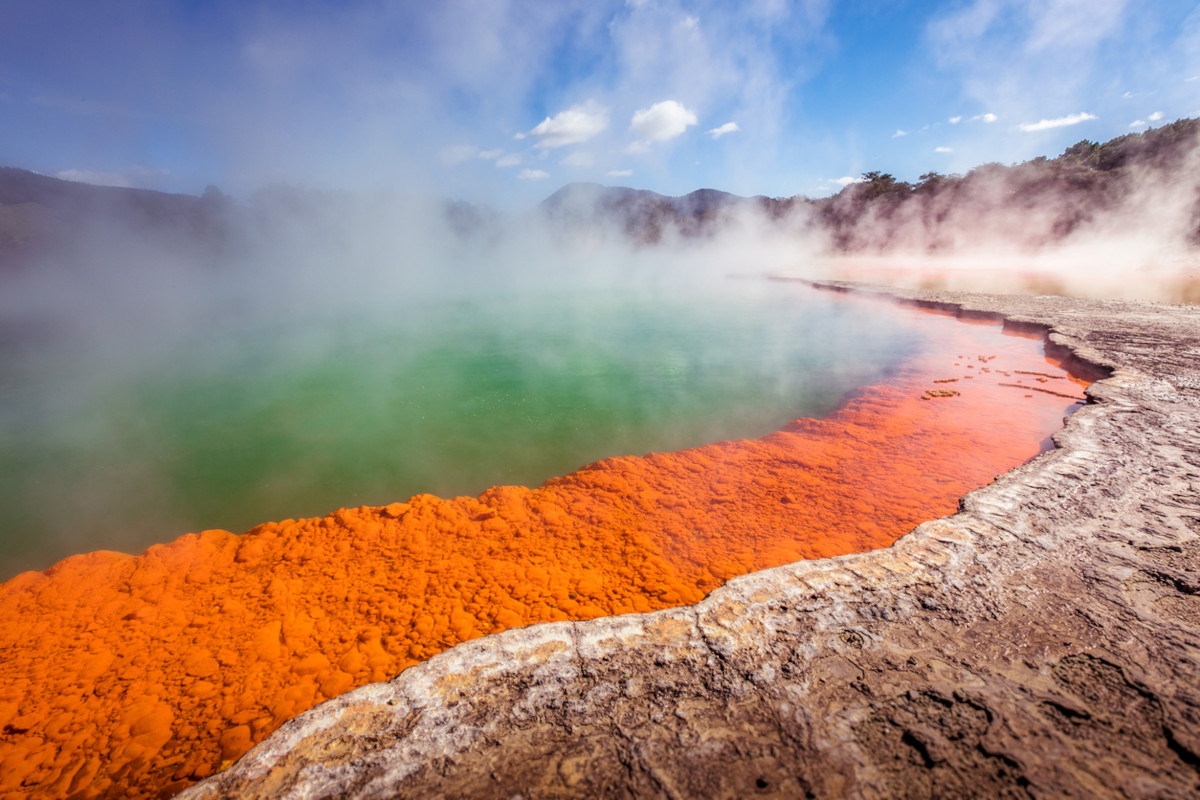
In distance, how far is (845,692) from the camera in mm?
1425

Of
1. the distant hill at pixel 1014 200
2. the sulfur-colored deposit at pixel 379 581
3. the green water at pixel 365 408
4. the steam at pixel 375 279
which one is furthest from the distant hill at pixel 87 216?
the sulfur-colored deposit at pixel 379 581

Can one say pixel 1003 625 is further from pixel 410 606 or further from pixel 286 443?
pixel 286 443

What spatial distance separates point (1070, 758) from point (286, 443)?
6.04 metres

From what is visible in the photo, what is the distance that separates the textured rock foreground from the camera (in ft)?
3.88

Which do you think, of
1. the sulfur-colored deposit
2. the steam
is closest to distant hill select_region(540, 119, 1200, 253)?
the steam

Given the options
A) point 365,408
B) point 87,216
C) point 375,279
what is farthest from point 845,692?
point 87,216

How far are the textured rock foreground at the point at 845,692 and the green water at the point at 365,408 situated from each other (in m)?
2.38

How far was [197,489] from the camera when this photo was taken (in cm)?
404

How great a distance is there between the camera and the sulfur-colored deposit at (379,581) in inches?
74.4

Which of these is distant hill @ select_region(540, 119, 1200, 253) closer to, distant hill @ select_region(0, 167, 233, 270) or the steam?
the steam

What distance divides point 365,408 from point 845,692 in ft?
19.5

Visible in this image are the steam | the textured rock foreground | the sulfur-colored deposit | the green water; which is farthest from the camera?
the steam

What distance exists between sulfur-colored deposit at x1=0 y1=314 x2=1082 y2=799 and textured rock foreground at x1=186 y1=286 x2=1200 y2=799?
2.24 ft

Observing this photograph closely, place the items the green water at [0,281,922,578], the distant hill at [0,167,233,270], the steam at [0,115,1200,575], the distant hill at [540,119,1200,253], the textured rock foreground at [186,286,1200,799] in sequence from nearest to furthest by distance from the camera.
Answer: the textured rock foreground at [186,286,1200,799] < the green water at [0,281,922,578] < the steam at [0,115,1200,575] < the distant hill at [540,119,1200,253] < the distant hill at [0,167,233,270]
